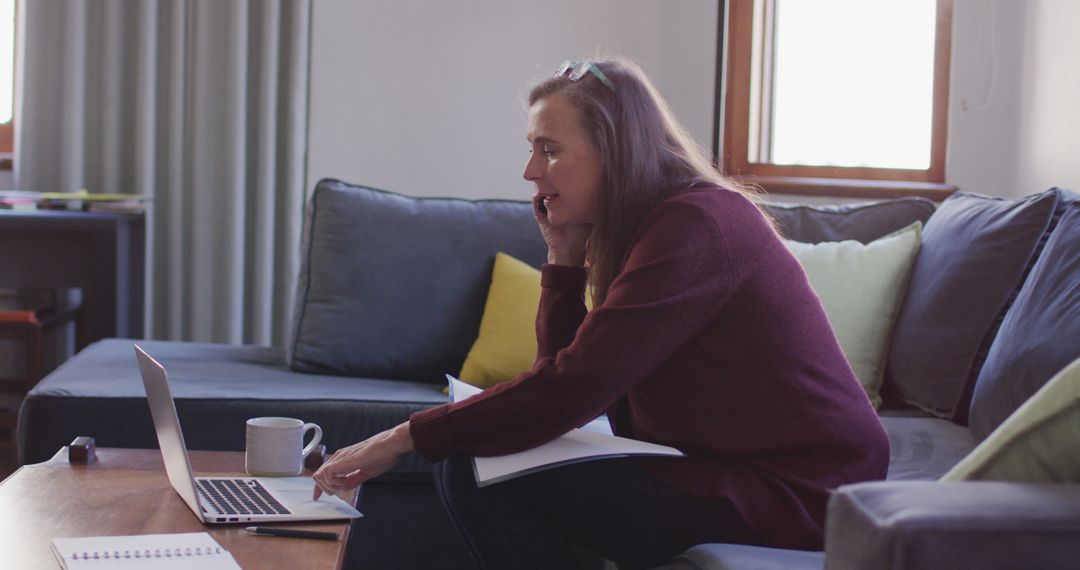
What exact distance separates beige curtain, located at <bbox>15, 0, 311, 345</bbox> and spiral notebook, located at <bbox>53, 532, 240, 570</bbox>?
2439 mm

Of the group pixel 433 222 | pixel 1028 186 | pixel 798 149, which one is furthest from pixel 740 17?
pixel 433 222

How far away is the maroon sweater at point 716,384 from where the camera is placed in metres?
1.41

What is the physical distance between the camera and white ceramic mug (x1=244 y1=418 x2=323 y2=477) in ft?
5.14

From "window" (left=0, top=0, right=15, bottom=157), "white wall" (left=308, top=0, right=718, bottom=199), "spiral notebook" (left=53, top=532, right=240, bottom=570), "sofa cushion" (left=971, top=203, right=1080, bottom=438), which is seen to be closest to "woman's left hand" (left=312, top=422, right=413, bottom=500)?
"spiral notebook" (left=53, top=532, right=240, bottom=570)

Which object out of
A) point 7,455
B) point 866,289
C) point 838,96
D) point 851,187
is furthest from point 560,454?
point 7,455

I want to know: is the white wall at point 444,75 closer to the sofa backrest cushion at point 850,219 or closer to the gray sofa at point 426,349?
the gray sofa at point 426,349

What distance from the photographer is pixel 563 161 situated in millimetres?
1618

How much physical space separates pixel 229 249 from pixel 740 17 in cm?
172

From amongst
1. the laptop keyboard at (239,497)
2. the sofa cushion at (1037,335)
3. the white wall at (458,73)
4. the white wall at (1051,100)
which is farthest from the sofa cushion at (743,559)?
the white wall at (458,73)

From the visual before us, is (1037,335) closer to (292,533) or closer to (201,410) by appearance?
(292,533)

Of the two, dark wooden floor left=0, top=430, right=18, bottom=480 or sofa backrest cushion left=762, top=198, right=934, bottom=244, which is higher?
sofa backrest cushion left=762, top=198, right=934, bottom=244

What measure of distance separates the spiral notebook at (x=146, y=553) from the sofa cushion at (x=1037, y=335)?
1.22 metres

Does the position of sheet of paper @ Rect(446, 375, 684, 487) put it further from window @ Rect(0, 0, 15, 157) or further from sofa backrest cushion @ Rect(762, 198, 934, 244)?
window @ Rect(0, 0, 15, 157)

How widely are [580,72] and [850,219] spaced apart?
1204 mm
